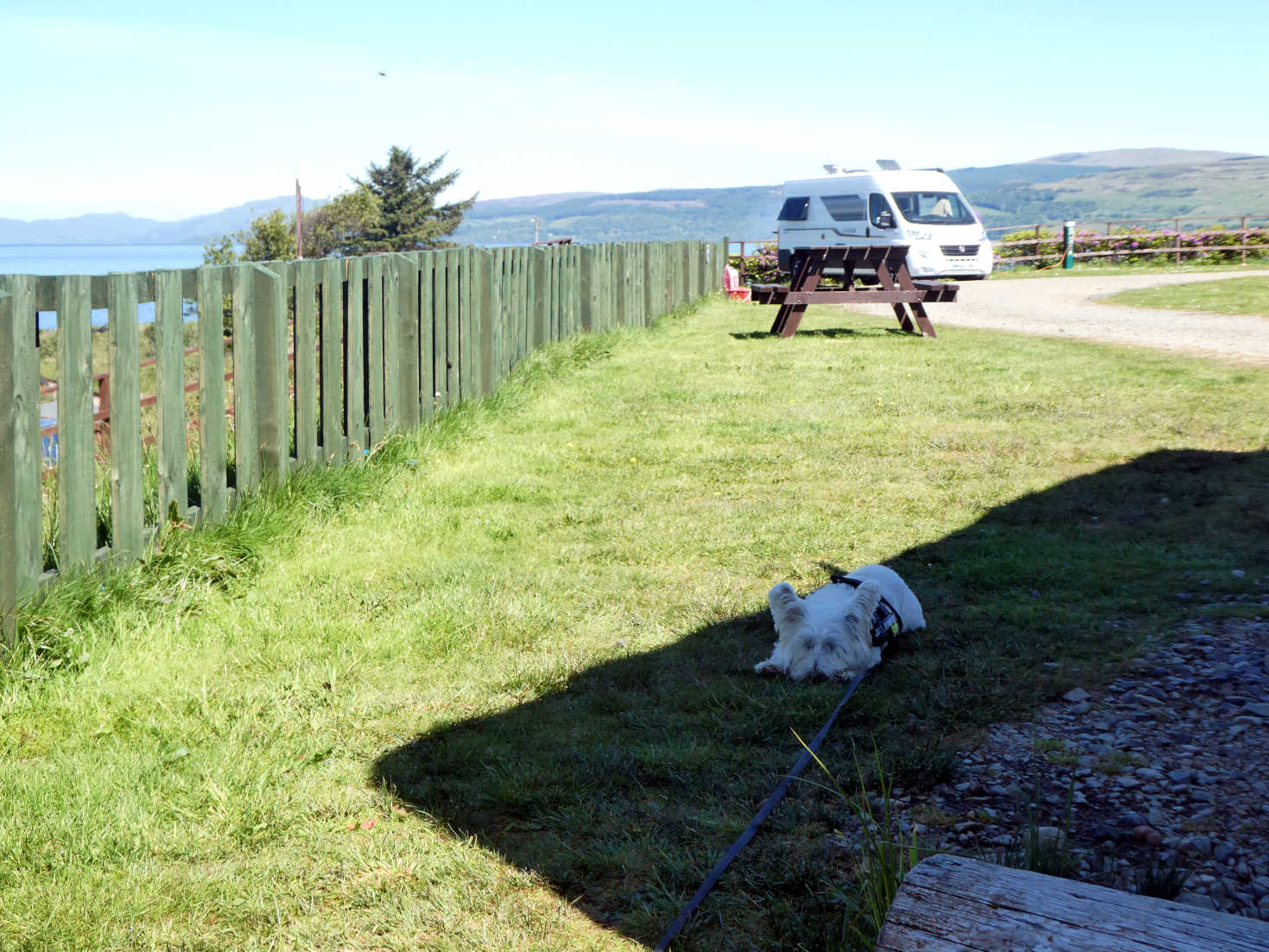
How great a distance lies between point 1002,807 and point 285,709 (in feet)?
7.63

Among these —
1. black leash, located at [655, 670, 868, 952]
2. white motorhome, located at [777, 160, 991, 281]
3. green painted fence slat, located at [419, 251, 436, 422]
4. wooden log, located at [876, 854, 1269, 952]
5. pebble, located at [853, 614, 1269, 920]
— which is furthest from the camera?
white motorhome, located at [777, 160, 991, 281]

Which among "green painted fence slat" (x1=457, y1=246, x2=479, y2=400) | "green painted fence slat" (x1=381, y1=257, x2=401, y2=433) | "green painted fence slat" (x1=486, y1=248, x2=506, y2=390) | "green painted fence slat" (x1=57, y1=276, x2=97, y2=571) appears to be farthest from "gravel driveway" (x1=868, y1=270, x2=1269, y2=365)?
"green painted fence slat" (x1=57, y1=276, x2=97, y2=571)

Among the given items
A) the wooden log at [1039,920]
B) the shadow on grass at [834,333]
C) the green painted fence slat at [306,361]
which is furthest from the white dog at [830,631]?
the shadow on grass at [834,333]

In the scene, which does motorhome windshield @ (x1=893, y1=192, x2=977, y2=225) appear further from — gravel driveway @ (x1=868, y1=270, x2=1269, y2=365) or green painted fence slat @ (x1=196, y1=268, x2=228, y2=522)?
green painted fence slat @ (x1=196, y1=268, x2=228, y2=522)

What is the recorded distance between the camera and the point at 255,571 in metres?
5.23

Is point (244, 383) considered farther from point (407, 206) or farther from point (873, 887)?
point (407, 206)

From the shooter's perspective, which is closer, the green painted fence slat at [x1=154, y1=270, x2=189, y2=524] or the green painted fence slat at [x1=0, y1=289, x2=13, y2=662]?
the green painted fence slat at [x1=0, y1=289, x2=13, y2=662]

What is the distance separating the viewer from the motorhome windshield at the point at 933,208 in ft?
81.7

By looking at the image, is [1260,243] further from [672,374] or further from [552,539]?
[552,539]

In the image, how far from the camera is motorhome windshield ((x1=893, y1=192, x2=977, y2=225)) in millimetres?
24891

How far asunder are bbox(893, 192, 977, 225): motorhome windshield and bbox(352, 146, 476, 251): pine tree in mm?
85008

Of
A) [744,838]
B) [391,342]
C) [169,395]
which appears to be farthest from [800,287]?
[744,838]

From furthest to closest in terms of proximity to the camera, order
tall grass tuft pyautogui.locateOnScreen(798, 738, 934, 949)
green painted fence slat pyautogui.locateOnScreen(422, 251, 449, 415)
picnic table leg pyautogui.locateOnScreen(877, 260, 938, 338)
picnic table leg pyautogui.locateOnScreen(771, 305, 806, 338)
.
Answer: picnic table leg pyautogui.locateOnScreen(771, 305, 806, 338) < picnic table leg pyautogui.locateOnScreen(877, 260, 938, 338) < green painted fence slat pyautogui.locateOnScreen(422, 251, 449, 415) < tall grass tuft pyautogui.locateOnScreen(798, 738, 934, 949)

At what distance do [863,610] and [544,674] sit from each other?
1.21m
